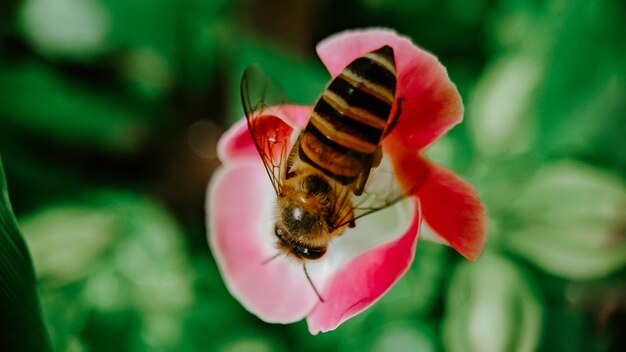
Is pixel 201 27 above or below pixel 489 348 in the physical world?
above

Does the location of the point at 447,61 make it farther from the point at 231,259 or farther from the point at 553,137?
the point at 231,259

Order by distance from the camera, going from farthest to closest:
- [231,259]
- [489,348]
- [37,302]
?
[489,348]
[231,259]
[37,302]

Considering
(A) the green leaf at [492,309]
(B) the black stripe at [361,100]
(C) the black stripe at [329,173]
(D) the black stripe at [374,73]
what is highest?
(D) the black stripe at [374,73]

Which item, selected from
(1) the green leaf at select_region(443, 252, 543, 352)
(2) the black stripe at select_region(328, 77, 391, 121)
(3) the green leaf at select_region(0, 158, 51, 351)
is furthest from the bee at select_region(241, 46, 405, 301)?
(1) the green leaf at select_region(443, 252, 543, 352)

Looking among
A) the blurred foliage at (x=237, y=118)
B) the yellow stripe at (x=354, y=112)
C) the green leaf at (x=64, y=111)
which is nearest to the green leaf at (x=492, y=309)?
the blurred foliage at (x=237, y=118)

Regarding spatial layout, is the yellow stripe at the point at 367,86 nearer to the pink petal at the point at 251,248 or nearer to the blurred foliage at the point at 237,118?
the pink petal at the point at 251,248

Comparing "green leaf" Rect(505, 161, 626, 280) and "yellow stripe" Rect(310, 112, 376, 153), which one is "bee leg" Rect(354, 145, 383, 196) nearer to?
"yellow stripe" Rect(310, 112, 376, 153)

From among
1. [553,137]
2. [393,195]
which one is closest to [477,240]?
[393,195]

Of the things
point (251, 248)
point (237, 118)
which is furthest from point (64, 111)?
point (251, 248)

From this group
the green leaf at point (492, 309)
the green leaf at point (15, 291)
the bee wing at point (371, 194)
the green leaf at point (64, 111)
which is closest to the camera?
the green leaf at point (15, 291)
